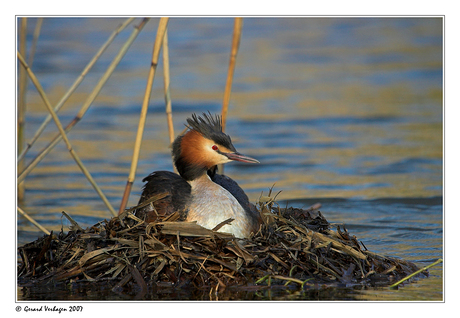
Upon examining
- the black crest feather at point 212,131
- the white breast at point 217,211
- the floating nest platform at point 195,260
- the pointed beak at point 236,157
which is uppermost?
the black crest feather at point 212,131

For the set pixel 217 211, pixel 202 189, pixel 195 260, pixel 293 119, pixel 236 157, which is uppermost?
pixel 293 119

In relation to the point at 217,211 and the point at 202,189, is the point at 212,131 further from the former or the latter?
the point at 217,211

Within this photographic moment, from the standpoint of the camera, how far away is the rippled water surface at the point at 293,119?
8664 mm

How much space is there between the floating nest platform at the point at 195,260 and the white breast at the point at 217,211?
0.12 metres

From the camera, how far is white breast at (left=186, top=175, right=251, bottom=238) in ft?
18.6

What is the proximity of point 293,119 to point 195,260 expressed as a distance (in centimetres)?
867

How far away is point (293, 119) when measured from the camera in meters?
13.8

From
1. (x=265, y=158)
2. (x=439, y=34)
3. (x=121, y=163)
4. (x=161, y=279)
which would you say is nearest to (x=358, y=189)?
(x=265, y=158)

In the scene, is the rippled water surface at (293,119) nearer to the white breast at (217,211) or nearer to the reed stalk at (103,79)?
the white breast at (217,211)

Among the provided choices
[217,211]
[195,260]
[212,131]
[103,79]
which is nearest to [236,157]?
[212,131]

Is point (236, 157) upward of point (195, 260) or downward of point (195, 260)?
upward

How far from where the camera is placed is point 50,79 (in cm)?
1561

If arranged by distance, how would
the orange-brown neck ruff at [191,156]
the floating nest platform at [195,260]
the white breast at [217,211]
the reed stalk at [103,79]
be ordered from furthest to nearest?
1. the reed stalk at [103,79]
2. the orange-brown neck ruff at [191,156]
3. the white breast at [217,211]
4. the floating nest platform at [195,260]

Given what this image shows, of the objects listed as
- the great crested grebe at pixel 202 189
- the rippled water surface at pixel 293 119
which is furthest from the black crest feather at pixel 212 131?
the rippled water surface at pixel 293 119
